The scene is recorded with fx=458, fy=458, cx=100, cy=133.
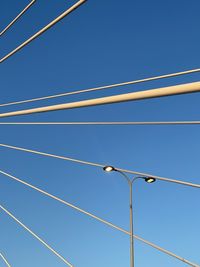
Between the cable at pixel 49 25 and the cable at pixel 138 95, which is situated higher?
the cable at pixel 49 25

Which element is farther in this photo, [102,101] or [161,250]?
[161,250]

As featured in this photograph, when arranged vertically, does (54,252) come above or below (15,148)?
below

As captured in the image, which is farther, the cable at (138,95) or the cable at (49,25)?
the cable at (49,25)

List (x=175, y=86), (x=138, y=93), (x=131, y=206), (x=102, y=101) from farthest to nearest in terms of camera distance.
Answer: (x=131, y=206)
(x=102, y=101)
(x=138, y=93)
(x=175, y=86)

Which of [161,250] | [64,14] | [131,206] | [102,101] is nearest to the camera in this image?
[102,101]

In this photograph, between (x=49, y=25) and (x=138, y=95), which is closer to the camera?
(x=138, y=95)

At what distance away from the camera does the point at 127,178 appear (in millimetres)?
21328

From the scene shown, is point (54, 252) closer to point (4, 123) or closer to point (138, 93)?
point (4, 123)

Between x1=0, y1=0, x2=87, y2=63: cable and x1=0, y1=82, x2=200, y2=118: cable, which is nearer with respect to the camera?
x1=0, y1=82, x2=200, y2=118: cable

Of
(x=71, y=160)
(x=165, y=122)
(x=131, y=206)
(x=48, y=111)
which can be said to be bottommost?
(x=131, y=206)

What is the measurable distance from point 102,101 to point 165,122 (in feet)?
16.7

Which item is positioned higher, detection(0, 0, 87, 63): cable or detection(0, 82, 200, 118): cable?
detection(0, 0, 87, 63): cable

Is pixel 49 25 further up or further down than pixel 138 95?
further up

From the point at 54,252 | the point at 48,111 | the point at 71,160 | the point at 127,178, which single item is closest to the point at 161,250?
the point at 54,252
